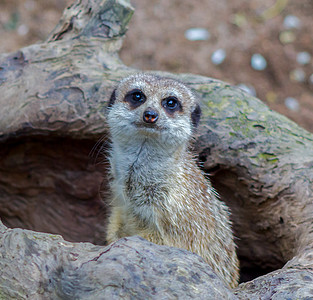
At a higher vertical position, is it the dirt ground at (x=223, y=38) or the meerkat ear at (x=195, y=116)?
the dirt ground at (x=223, y=38)

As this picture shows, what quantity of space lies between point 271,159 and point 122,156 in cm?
128

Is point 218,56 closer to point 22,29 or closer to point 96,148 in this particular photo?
point 22,29

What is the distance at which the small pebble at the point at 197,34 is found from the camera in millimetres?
6691

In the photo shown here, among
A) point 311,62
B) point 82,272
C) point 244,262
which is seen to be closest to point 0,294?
point 82,272

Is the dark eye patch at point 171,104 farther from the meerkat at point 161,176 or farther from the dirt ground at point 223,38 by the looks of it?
the dirt ground at point 223,38

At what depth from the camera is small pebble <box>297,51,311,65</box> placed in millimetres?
6395

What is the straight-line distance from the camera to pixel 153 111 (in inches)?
110

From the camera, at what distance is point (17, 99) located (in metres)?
3.69

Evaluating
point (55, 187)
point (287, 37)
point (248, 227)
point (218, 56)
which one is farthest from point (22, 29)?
point (248, 227)

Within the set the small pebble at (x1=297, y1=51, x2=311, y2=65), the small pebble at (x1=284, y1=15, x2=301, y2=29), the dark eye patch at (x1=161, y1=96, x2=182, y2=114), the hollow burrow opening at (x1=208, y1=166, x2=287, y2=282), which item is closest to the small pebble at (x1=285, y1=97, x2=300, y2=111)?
the small pebble at (x1=297, y1=51, x2=311, y2=65)

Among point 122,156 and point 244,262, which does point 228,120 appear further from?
point 244,262

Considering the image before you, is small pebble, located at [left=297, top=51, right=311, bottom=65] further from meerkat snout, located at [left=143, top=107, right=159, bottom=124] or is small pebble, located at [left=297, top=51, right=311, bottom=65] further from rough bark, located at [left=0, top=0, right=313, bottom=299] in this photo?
meerkat snout, located at [left=143, top=107, right=159, bottom=124]

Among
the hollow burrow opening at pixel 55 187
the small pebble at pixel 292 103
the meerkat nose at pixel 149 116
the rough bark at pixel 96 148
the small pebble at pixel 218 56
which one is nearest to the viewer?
the meerkat nose at pixel 149 116

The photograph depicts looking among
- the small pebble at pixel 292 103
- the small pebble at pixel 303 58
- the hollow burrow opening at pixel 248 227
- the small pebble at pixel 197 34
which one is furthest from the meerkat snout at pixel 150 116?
the small pebble at pixel 303 58
